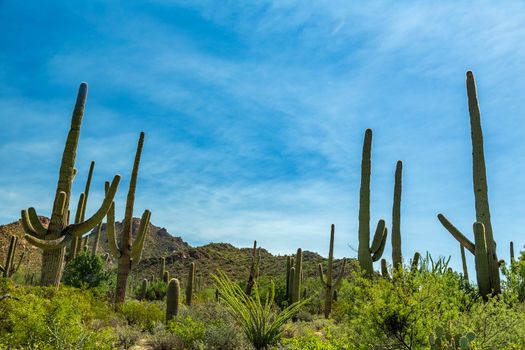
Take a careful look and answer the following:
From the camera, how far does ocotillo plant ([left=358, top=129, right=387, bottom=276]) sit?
14430mm

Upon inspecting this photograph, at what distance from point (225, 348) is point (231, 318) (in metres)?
2.34

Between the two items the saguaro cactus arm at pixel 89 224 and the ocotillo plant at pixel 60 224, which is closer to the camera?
the ocotillo plant at pixel 60 224

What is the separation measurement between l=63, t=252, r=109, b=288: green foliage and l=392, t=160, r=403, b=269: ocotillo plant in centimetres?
1313

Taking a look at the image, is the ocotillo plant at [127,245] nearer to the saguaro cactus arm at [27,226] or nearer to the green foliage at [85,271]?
the saguaro cactus arm at [27,226]

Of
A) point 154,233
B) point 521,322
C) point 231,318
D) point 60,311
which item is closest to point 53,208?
point 60,311

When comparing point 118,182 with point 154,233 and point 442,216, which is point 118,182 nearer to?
point 442,216

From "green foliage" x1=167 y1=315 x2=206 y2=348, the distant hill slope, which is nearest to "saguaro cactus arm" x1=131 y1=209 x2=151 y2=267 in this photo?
"green foliage" x1=167 y1=315 x2=206 y2=348

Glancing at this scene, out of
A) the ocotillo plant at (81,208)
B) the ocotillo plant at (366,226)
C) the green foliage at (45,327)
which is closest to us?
the green foliage at (45,327)

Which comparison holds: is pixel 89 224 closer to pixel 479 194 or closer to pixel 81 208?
pixel 81 208

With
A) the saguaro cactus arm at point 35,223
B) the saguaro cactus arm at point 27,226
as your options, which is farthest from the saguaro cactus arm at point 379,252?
the saguaro cactus arm at point 27,226

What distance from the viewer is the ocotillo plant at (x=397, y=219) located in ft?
53.5

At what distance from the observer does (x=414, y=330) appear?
25.1ft

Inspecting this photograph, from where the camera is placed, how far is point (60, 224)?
38.7 ft

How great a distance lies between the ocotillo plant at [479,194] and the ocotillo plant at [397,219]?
1733mm
